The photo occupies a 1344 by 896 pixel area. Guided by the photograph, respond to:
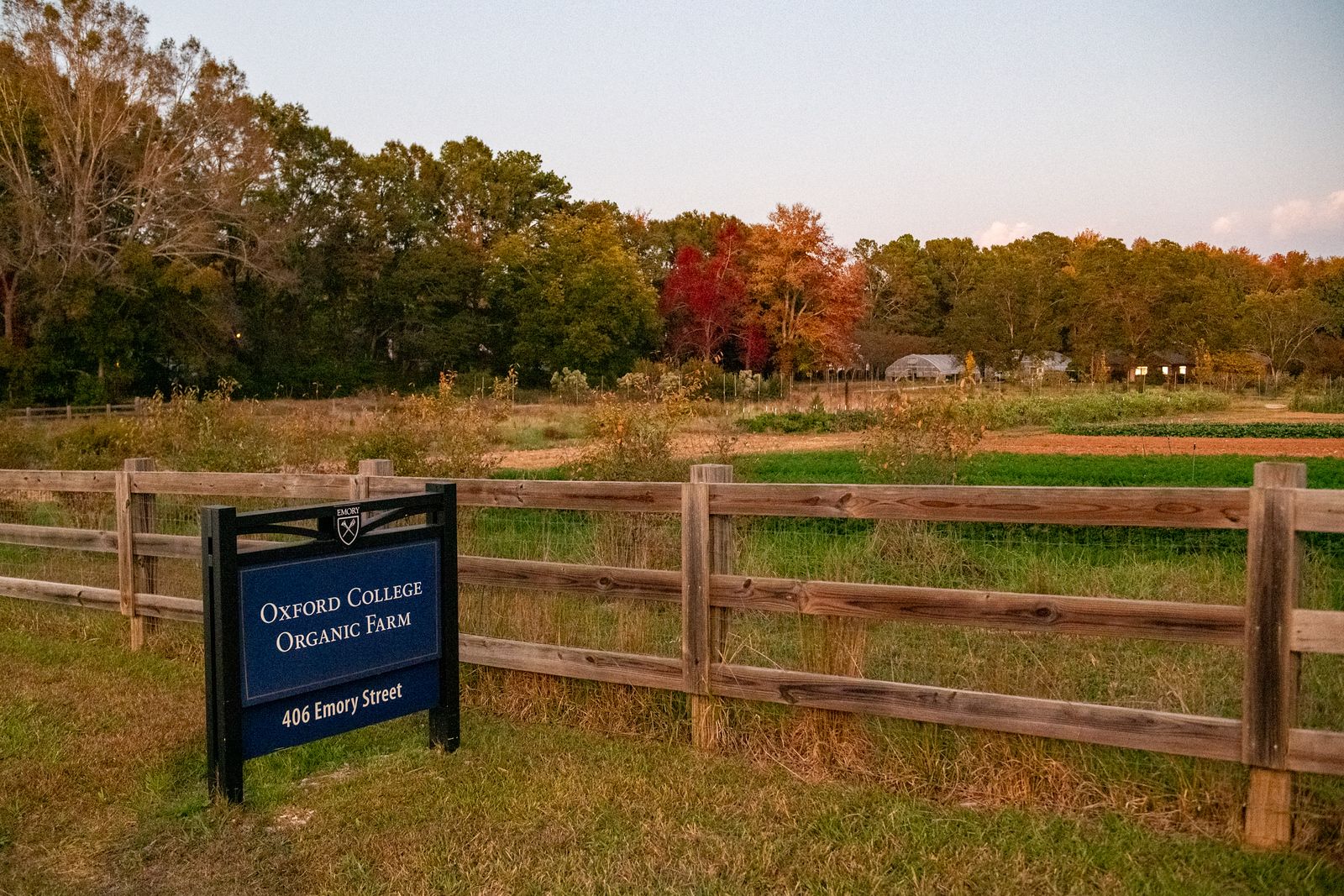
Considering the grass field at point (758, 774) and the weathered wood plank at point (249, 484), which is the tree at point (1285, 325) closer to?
the grass field at point (758, 774)

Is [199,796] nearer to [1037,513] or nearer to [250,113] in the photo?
[1037,513]

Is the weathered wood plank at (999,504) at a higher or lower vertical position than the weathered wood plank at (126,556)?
higher

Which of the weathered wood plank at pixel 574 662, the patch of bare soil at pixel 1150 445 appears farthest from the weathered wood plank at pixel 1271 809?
the patch of bare soil at pixel 1150 445

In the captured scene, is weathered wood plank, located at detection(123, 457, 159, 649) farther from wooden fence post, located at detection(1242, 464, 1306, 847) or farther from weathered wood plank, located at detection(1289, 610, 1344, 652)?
weathered wood plank, located at detection(1289, 610, 1344, 652)

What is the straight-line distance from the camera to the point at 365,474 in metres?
7.12

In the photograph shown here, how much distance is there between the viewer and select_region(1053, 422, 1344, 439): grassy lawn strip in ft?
108

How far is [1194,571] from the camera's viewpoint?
6.82 metres

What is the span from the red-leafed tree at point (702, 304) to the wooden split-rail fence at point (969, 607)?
2249 inches

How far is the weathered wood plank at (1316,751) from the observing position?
4102 mm

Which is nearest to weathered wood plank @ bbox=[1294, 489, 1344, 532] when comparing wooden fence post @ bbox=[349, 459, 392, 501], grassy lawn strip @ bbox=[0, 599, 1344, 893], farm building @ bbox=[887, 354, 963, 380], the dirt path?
grassy lawn strip @ bbox=[0, 599, 1344, 893]

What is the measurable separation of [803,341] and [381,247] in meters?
23.5

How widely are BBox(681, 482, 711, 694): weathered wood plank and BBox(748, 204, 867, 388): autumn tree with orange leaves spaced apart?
185 ft

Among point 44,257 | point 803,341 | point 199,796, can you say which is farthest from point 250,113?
point 199,796

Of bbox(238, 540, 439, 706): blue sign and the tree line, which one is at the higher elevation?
the tree line
